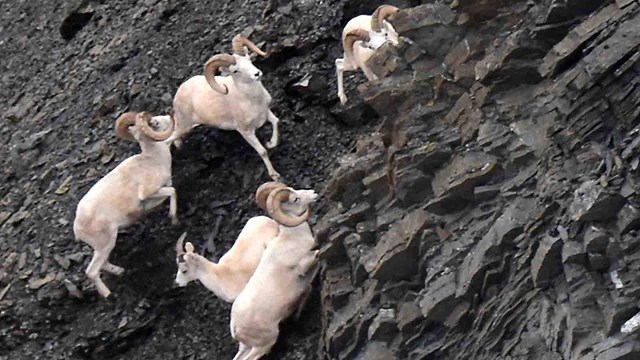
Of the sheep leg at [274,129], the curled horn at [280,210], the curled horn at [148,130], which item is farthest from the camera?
the sheep leg at [274,129]

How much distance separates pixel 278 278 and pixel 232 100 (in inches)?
97.4

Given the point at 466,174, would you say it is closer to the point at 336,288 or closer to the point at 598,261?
the point at 336,288

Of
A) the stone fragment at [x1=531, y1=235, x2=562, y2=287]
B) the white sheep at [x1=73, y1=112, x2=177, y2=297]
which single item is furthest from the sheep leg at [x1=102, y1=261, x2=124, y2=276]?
the stone fragment at [x1=531, y1=235, x2=562, y2=287]

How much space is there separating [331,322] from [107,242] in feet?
9.69

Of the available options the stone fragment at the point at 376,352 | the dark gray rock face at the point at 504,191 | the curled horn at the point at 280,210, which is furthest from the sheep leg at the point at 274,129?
the stone fragment at the point at 376,352

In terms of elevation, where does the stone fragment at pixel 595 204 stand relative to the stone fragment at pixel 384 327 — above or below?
above

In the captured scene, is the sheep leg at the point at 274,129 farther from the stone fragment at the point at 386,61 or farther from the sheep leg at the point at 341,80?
the stone fragment at the point at 386,61

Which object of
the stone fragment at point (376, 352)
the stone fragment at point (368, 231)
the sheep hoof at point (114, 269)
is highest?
the stone fragment at point (368, 231)

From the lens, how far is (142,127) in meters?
11.6

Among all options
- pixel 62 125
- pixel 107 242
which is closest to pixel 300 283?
pixel 107 242

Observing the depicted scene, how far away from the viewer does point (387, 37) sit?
37.7 ft

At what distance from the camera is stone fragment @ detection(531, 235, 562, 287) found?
291 inches

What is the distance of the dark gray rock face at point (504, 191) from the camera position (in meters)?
7.22

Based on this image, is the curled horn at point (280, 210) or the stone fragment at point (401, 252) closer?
the stone fragment at point (401, 252)
